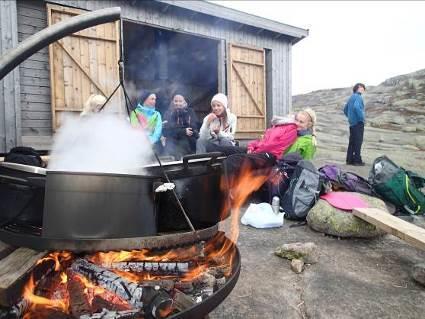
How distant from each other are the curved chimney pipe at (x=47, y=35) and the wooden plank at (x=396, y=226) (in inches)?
107

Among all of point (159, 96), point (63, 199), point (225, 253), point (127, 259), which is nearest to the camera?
point (63, 199)

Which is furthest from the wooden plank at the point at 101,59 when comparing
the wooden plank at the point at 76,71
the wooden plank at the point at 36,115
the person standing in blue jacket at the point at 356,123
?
the person standing in blue jacket at the point at 356,123

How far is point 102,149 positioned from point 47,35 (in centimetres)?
68

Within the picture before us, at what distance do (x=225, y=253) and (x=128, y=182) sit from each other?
0.88 metres

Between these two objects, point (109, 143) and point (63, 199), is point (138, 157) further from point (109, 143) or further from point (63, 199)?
point (63, 199)

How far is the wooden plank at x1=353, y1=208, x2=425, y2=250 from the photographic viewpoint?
2.69 meters

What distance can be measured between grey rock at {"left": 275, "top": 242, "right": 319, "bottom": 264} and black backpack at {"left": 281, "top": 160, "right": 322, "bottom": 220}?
111 cm

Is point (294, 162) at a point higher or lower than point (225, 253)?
higher

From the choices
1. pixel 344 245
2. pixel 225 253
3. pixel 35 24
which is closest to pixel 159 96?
pixel 35 24

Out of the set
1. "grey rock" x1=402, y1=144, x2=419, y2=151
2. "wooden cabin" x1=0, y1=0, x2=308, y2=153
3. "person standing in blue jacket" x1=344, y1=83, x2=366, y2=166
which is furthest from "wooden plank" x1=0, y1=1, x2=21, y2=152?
"grey rock" x1=402, y1=144, x2=419, y2=151

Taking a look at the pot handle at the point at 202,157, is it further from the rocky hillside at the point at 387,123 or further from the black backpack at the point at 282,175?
the rocky hillside at the point at 387,123

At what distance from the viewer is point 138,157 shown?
83.8 inches

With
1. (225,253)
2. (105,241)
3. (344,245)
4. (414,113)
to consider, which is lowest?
(344,245)

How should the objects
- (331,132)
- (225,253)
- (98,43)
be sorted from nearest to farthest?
(225,253), (98,43), (331,132)
